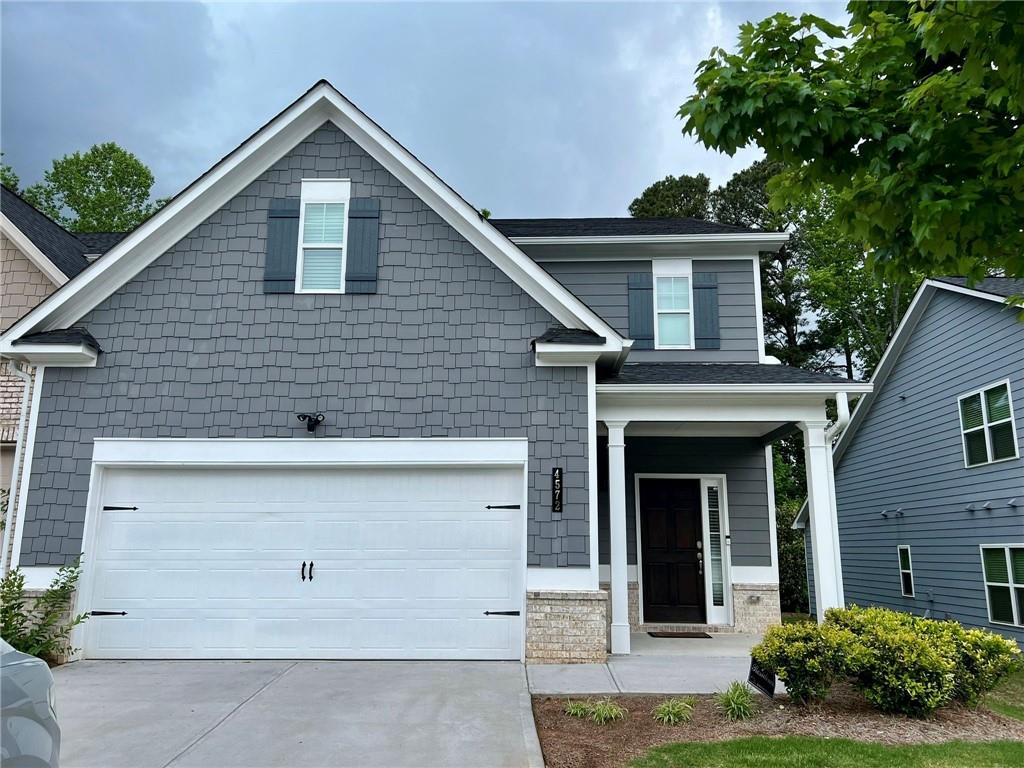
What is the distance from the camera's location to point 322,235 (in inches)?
351

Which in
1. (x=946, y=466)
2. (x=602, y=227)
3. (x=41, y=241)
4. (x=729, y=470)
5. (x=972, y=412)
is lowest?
(x=729, y=470)

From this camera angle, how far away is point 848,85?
443 cm

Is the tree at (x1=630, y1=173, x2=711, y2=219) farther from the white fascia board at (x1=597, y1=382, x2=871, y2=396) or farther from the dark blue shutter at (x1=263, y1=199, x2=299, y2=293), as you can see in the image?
the dark blue shutter at (x1=263, y1=199, x2=299, y2=293)

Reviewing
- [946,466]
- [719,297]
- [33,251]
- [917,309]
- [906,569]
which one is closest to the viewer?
[33,251]

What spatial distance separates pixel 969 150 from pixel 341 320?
A: 648 cm

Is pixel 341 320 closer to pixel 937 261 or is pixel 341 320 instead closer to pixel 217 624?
pixel 217 624

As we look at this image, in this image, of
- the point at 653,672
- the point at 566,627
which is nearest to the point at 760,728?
the point at 653,672

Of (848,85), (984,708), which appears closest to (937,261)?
(848,85)

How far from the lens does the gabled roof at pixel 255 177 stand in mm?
8453

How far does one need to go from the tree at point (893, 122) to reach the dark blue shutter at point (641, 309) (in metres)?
6.49

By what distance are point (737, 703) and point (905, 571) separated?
31.5 feet

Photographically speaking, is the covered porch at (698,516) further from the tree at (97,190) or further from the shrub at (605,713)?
the tree at (97,190)

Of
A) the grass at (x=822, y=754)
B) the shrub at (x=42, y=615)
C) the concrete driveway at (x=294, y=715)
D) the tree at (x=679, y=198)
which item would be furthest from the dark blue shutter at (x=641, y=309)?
the tree at (x=679, y=198)

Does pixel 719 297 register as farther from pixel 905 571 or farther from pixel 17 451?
pixel 17 451
